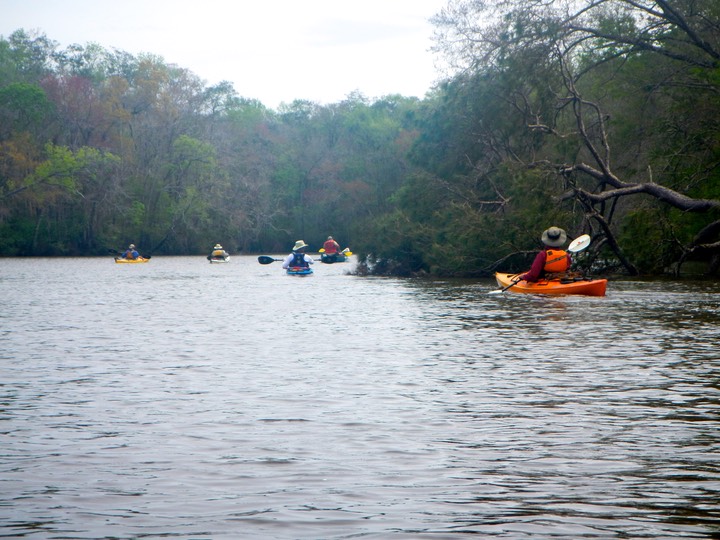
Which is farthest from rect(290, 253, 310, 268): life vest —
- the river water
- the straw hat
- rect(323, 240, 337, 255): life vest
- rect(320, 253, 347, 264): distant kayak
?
the river water

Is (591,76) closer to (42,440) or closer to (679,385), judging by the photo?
(679,385)

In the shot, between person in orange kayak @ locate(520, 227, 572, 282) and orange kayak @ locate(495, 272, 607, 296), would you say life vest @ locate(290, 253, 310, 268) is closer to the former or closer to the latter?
orange kayak @ locate(495, 272, 607, 296)

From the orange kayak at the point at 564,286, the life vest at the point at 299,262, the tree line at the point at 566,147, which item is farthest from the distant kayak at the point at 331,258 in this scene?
the orange kayak at the point at 564,286

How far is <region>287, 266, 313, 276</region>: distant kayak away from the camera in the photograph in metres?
42.2

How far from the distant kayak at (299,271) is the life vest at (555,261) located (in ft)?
57.4

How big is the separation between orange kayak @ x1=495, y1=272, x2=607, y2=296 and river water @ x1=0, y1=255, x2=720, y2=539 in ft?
20.4

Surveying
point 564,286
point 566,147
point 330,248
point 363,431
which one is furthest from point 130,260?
point 363,431

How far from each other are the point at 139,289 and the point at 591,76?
19713mm

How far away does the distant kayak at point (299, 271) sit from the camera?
42219 mm

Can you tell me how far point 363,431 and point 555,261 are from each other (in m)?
18.4

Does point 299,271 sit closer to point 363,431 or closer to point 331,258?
point 331,258

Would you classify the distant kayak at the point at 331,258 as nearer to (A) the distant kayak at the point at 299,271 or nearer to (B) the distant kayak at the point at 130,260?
(A) the distant kayak at the point at 299,271

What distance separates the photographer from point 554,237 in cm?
2561

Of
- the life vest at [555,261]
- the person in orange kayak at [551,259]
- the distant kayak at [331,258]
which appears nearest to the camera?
the person in orange kayak at [551,259]
